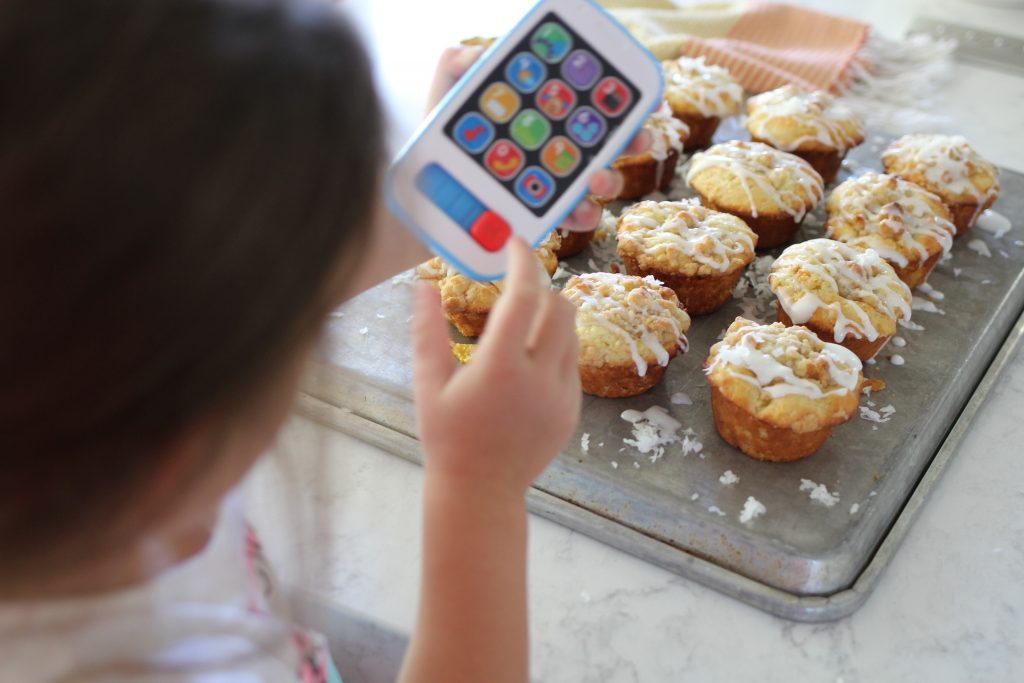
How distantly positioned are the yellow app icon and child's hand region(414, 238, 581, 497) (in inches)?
5.1

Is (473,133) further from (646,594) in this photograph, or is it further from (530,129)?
(646,594)

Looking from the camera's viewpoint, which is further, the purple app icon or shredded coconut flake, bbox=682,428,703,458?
shredded coconut flake, bbox=682,428,703,458

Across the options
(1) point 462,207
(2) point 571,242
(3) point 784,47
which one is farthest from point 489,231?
(3) point 784,47

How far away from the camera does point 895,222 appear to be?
4.09ft

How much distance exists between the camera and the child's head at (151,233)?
378 millimetres

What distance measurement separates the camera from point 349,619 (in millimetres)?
850

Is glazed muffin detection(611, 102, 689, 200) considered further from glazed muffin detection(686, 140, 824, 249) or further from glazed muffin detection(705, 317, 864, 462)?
glazed muffin detection(705, 317, 864, 462)

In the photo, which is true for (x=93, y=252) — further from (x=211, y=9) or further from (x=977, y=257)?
(x=977, y=257)

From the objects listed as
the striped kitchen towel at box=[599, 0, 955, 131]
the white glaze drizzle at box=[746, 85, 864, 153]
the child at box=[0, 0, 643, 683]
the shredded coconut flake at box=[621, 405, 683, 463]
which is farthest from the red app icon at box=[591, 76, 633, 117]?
the striped kitchen towel at box=[599, 0, 955, 131]

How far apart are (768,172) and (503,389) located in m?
0.87

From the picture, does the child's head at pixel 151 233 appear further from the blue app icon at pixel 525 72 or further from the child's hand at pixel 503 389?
the blue app icon at pixel 525 72

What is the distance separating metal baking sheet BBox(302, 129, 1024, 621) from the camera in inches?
35.0

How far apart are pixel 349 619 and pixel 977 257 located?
1.04 m

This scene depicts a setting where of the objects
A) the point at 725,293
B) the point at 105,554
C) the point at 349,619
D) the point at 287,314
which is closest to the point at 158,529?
the point at 105,554
